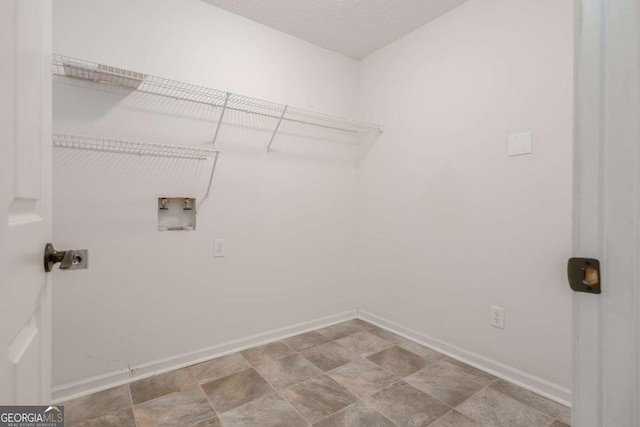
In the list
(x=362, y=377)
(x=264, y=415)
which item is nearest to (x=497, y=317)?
(x=362, y=377)

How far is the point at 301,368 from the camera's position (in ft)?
6.67

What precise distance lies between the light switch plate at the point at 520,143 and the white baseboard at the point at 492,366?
1333 millimetres

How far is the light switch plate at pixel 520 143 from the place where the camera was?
1.82m

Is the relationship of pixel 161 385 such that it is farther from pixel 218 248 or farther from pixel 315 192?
pixel 315 192

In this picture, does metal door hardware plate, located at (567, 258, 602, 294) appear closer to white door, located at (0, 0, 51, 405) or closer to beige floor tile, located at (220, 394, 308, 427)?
white door, located at (0, 0, 51, 405)

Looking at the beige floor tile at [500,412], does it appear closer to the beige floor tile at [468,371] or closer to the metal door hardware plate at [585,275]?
the beige floor tile at [468,371]

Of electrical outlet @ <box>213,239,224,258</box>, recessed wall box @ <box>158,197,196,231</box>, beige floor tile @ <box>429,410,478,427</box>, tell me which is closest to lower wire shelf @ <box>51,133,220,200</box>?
recessed wall box @ <box>158,197,196,231</box>

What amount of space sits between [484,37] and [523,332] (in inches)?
75.3

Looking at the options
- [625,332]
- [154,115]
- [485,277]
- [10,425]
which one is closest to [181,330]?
[154,115]

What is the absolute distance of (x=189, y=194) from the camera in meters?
2.09

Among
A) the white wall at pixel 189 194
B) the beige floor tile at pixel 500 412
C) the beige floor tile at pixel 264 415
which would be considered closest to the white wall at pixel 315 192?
the white wall at pixel 189 194

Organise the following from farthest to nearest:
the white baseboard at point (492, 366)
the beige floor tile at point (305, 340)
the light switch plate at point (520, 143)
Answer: the beige floor tile at point (305, 340) < the light switch plate at point (520, 143) < the white baseboard at point (492, 366)

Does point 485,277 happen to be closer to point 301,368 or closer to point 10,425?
point 301,368

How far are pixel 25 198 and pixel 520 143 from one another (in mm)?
2228
